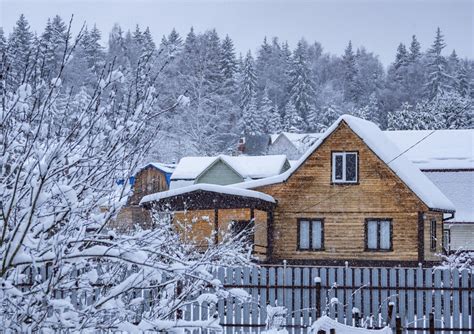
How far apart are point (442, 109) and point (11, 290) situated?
6413cm

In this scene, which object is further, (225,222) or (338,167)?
(225,222)

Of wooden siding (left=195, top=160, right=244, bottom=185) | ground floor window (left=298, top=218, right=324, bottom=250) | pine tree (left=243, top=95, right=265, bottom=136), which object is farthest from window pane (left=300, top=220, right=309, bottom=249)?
pine tree (left=243, top=95, right=265, bottom=136)

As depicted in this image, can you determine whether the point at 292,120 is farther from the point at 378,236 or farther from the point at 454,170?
the point at 378,236

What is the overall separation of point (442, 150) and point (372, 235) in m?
14.4

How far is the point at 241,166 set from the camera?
43.0m

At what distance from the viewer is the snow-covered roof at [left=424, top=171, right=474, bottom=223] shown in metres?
38.2

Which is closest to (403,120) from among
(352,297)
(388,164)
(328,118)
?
(328,118)

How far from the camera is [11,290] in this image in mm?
4988

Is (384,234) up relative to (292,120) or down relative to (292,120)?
down

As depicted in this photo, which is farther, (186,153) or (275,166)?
(186,153)

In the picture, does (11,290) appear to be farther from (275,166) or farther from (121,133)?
(275,166)

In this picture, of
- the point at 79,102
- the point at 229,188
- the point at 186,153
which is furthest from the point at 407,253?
the point at 186,153

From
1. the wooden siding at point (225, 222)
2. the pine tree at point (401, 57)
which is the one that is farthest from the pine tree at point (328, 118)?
the wooden siding at point (225, 222)

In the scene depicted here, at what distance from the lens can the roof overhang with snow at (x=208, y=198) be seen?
2661cm
